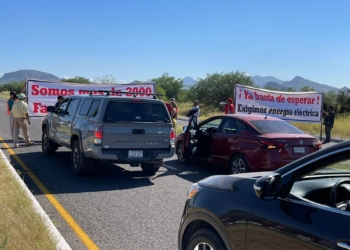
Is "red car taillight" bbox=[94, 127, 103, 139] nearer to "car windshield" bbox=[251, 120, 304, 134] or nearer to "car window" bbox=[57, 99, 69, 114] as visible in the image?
"car window" bbox=[57, 99, 69, 114]

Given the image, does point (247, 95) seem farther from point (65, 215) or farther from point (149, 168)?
point (65, 215)

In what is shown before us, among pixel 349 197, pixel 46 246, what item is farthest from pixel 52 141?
pixel 349 197

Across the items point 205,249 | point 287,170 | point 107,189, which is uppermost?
point 287,170

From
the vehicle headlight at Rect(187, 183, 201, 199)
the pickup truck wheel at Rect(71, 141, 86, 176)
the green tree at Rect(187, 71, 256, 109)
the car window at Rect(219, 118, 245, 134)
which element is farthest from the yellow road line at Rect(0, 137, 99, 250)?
the green tree at Rect(187, 71, 256, 109)

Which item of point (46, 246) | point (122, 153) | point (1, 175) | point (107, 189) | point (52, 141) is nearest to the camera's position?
point (46, 246)

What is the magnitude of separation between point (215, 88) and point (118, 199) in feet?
143

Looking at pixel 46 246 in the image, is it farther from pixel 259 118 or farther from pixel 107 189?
pixel 259 118

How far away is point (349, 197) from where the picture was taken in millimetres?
3268

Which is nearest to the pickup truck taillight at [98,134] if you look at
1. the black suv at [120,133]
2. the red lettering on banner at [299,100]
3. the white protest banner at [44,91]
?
the black suv at [120,133]

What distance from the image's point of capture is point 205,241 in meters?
3.55

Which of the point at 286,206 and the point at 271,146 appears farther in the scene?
the point at 271,146

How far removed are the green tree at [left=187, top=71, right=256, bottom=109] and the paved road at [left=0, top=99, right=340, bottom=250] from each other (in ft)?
125

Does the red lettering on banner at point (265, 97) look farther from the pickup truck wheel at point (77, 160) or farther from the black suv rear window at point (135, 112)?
the pickup truck wheel at point (77, 160)

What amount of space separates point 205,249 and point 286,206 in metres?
1.00
